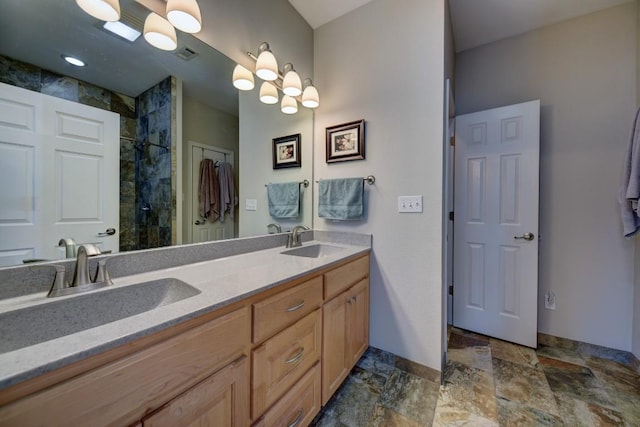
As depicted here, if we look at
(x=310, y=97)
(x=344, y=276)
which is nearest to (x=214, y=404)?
(x=344, y=276)

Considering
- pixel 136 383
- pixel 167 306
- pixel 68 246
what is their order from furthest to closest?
pixel 68 246
pixel 167 306
pixel 136 383

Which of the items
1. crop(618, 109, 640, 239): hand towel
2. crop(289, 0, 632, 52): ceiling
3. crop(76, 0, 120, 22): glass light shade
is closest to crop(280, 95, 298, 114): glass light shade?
crop(289, 0, 632, 52): ceiling

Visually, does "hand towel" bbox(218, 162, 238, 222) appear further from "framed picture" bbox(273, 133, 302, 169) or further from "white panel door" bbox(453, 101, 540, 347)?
"white panel door" bbox(453, 101, 540, 347)

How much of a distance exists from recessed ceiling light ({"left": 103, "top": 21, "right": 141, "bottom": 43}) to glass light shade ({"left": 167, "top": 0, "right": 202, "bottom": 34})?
0.16 m

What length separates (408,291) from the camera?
5.50 feet

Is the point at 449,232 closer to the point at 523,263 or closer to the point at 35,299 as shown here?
the point at 523,263

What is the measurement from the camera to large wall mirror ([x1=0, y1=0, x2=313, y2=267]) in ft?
2.77

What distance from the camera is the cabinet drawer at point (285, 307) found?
910 millimetres

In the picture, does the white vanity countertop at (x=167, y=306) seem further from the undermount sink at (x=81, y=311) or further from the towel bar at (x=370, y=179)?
the towel bar at (x=370, y=179)

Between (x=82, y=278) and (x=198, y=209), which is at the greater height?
(x=198, y=209)

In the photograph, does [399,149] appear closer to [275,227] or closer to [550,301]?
[275,227]

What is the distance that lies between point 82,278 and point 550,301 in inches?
116

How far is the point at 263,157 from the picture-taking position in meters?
1.83

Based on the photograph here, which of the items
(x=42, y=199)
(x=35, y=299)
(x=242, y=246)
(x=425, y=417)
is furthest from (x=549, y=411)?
(x=42, y=199)
